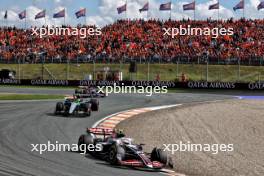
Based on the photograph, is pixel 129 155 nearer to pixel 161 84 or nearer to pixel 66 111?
pixel 66 111

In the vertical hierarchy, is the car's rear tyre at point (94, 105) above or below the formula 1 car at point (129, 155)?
above

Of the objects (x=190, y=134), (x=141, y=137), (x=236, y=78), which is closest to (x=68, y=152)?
(x=141, y=137)

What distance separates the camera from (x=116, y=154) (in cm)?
1131

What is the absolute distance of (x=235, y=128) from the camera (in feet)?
60.1

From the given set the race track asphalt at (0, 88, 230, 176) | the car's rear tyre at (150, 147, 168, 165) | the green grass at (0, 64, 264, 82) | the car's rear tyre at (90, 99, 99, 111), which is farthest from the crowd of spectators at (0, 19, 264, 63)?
the car's rear tyre at (150, 147, 168, 165)

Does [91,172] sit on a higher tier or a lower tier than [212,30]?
lower

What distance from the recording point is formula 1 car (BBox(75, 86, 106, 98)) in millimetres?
28547

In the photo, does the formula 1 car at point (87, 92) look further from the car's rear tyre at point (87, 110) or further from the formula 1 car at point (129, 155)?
the formula 1 car at point (129, 155)

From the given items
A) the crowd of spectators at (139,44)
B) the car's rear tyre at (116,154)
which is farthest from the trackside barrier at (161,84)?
the car's rear tyre at (116,154)

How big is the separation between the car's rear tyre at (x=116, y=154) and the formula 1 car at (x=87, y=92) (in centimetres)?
1690

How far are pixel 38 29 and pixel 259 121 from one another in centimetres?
3988

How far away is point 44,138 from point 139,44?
35.2 meters

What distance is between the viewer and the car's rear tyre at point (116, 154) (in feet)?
36.9

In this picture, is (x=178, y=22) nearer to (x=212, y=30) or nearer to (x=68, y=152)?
(x=212, y=30)
